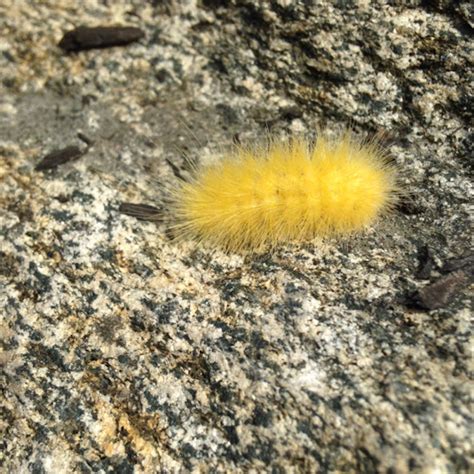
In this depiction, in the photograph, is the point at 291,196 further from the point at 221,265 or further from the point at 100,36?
the point at 100,36

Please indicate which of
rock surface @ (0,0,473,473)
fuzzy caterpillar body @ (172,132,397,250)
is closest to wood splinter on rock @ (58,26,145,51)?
rock surface @ (0,0,473,473)

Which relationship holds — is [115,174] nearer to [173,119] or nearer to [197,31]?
[173,119]

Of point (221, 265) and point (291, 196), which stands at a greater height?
point (291, 196)

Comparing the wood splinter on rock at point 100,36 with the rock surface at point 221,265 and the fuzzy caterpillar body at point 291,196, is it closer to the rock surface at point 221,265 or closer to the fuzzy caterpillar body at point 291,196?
the rock surface at point 221,265

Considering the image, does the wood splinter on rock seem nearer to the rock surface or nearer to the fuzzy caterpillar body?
the rock surface

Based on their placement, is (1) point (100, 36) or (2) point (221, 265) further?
(1) point (100, 36)

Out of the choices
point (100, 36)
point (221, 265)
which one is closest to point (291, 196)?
point (221, 265)
